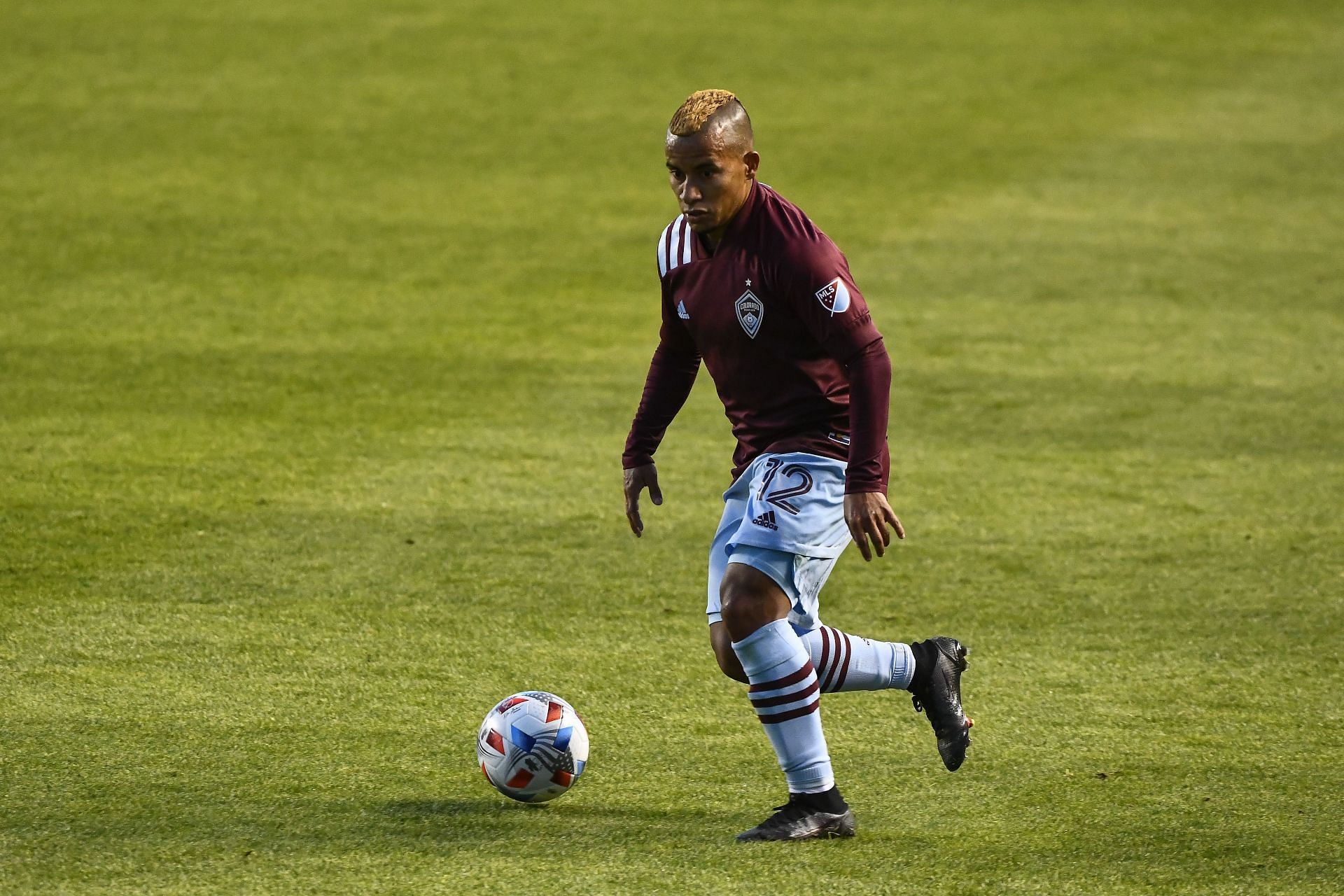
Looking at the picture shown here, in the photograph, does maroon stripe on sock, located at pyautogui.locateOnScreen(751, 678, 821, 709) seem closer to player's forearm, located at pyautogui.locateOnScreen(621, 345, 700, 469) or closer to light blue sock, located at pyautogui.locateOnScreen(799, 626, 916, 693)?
Answer: light blue sock, located at pyautogui.locateOnScreen(799, 626, 916, 693)

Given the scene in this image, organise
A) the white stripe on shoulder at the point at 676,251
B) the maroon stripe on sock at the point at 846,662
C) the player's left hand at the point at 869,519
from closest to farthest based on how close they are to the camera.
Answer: the player's left hand at the point at 869,519 → the white stripe on shoulder at the point at 676,251 → the maroon stripe on sock at the point at 846,662

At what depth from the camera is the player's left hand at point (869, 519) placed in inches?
154

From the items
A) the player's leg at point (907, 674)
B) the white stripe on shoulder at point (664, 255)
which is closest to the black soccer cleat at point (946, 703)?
the player's leg at point (907, 674)

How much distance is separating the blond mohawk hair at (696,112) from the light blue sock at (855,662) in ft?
4.23

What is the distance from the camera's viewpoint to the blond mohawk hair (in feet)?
13.3

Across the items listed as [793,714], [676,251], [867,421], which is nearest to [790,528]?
[867,421]

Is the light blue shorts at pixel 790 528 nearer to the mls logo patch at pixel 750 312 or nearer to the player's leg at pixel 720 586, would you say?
the player's leg at pixel 720 586

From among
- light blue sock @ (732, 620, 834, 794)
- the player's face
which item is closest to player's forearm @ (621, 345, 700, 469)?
the player's face

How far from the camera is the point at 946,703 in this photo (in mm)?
4453

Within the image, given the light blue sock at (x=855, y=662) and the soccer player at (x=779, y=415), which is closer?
the soccer player at (x=779, y=415)

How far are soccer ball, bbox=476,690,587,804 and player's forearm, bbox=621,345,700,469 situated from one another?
0.72 metres

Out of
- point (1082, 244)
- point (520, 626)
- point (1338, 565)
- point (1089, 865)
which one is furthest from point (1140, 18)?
point (1089, 865)

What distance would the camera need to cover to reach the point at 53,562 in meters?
6.10

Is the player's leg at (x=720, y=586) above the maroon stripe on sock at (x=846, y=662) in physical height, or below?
above
